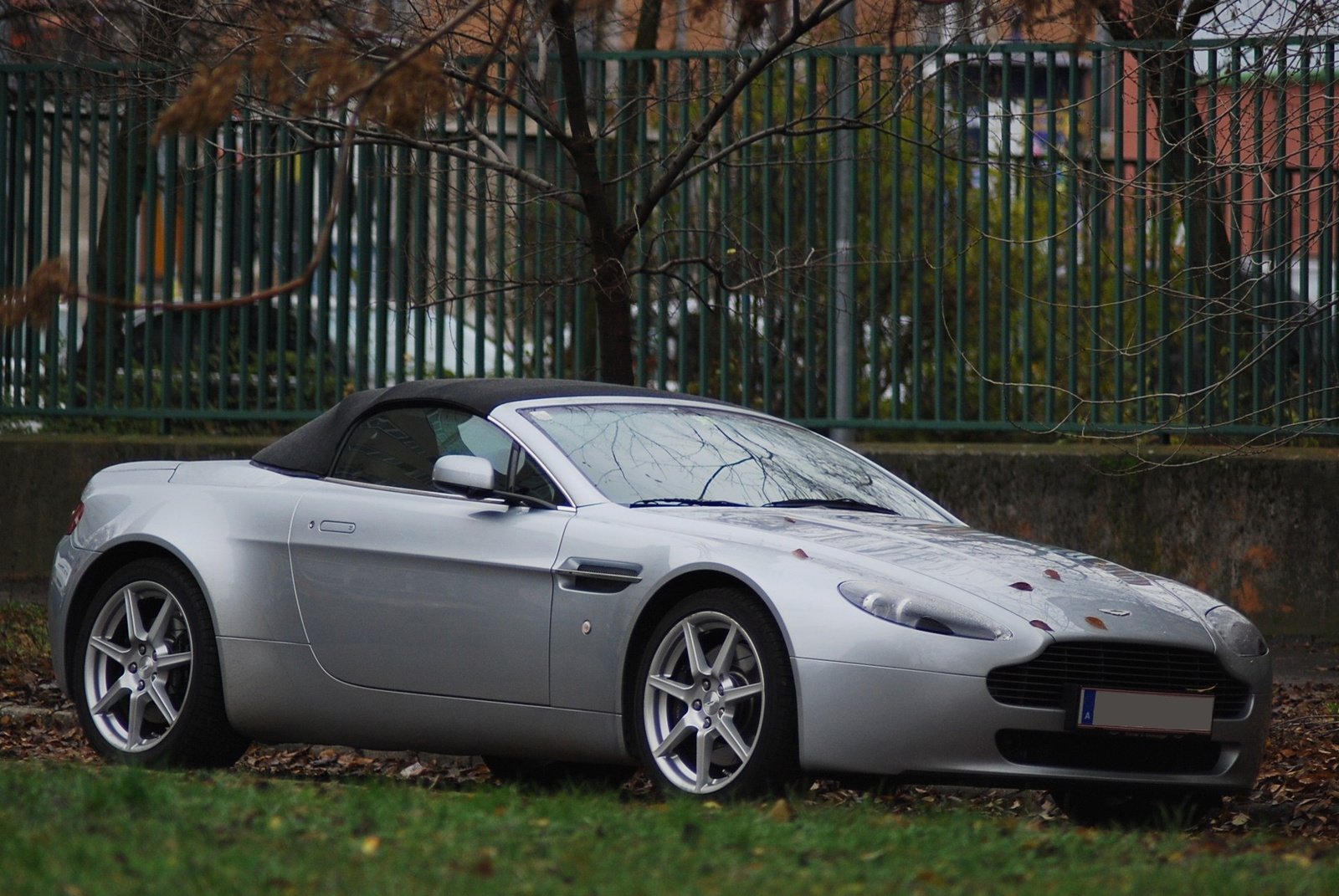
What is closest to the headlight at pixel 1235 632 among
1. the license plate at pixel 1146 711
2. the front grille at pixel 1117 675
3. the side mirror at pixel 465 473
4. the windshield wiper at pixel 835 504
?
the front grille at pixel 1117 675

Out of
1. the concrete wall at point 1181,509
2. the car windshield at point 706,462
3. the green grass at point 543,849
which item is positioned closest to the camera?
the green grass at point 543,849

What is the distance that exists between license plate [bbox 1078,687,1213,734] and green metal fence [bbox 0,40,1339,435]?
4219 millimetres

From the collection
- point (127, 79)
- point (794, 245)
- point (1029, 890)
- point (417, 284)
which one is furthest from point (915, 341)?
point (1029, 890)

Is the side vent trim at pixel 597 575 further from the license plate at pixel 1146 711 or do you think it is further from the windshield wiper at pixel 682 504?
the license plate at pixel 1146 711

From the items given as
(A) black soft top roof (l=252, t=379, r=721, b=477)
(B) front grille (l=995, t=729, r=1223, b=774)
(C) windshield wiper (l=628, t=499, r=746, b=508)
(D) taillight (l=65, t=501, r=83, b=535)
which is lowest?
(B) front grille (l=995, t=729, r=1223, b=774)

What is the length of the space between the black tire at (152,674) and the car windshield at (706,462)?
1450 millimetres

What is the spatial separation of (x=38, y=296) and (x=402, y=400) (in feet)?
6.81

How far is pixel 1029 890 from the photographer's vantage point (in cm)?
391

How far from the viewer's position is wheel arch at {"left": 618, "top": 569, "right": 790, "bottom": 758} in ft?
18.3

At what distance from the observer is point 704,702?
17.9 feet

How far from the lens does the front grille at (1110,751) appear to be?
528 centimetres

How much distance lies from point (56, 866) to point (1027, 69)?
7.73 meters

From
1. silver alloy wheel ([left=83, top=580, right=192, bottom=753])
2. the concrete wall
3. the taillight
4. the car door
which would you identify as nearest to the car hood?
the car door

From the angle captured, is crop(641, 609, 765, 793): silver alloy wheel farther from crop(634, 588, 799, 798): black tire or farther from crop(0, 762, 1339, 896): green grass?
crop(0, 762, 1339, 896): green grass
